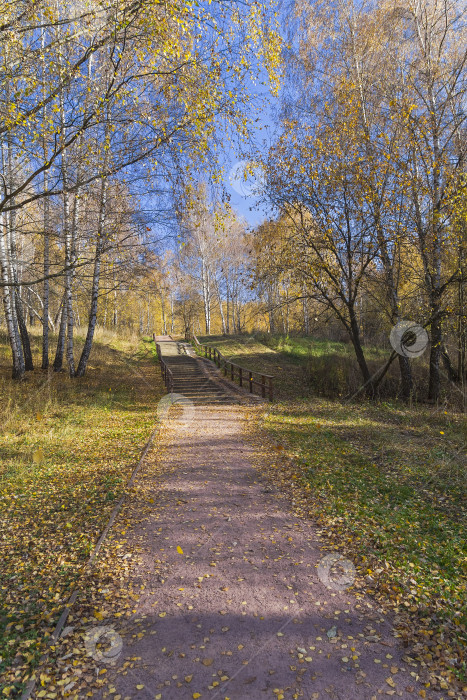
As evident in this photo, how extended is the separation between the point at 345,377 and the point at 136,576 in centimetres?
1294

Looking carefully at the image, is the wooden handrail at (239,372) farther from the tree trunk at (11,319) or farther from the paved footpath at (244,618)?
the paved footpath at (244,618)

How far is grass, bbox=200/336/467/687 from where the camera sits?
3.38m

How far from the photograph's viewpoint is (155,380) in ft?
60.2

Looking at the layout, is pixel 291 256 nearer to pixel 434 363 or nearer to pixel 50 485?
pixel 434 363

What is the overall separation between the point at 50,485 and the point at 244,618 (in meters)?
3.89

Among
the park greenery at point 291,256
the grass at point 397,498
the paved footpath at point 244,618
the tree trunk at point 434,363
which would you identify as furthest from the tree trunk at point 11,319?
the tree trunk at point 434,363

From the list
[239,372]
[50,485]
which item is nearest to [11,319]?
[50,485]

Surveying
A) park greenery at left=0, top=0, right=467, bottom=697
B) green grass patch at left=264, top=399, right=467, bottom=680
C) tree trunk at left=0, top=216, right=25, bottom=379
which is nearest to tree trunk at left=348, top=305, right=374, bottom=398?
park greenery at left=0, top=0, right=467, bottom=697

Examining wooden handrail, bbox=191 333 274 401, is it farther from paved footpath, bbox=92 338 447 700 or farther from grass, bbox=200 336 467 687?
paved footpath, bbox=92 338 447 700

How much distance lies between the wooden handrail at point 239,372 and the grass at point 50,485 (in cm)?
336

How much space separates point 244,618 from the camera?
3.33 meters

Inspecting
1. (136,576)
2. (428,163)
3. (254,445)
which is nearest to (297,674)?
(136,576)

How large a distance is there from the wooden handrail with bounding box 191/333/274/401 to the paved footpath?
7.45 m

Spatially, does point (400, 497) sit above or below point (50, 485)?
below
